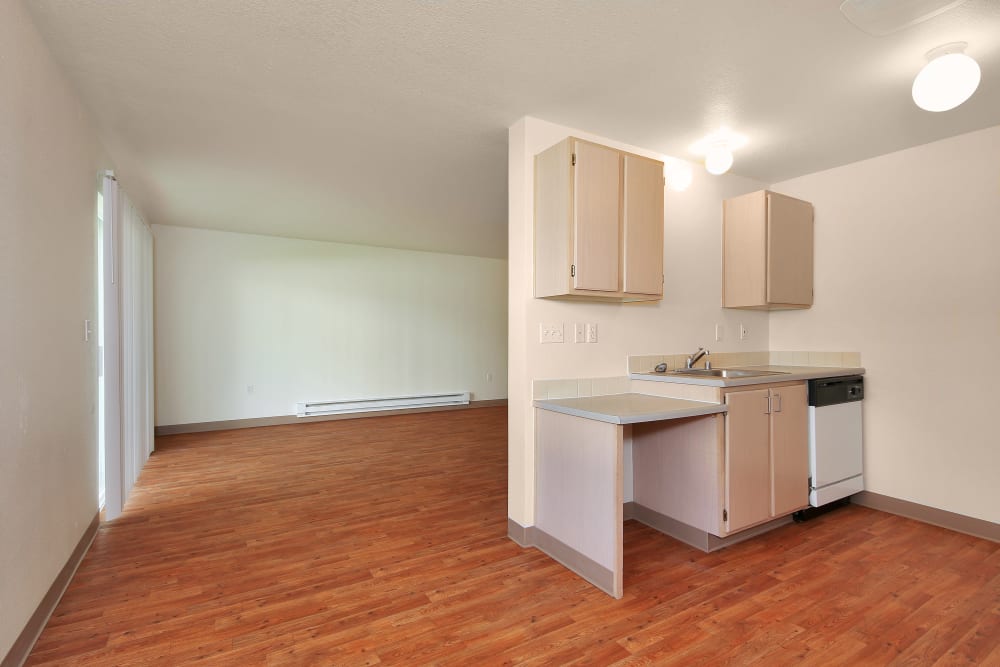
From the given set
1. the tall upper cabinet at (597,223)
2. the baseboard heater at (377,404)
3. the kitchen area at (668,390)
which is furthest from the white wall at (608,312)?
the baseboard heater at (377,404)

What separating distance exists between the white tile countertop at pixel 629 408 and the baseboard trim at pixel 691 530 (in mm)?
742

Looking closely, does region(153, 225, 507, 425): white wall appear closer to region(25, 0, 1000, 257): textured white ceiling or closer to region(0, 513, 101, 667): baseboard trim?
region(25, 0, 1000, 257): textured white ceiling

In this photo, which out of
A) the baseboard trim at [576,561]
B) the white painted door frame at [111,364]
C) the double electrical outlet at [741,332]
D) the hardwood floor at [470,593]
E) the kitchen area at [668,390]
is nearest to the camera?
the hardwood floor at [470,593]

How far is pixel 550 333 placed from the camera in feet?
9.43

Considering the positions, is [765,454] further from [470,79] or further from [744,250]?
[470,79]

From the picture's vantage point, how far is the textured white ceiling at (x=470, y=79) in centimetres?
191

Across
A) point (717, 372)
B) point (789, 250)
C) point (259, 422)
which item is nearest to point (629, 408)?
point (717, 372)

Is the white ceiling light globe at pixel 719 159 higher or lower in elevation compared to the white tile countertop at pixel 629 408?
higher

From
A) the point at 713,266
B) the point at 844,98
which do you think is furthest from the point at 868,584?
the point at 844,98

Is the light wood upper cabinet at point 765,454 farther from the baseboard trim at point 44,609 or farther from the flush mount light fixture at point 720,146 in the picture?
the baseboard trim at point 44,609

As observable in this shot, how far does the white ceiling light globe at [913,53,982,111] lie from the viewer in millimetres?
2023

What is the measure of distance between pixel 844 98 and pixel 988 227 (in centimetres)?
133

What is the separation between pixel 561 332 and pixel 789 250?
1.98m

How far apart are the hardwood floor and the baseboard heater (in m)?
2.93
